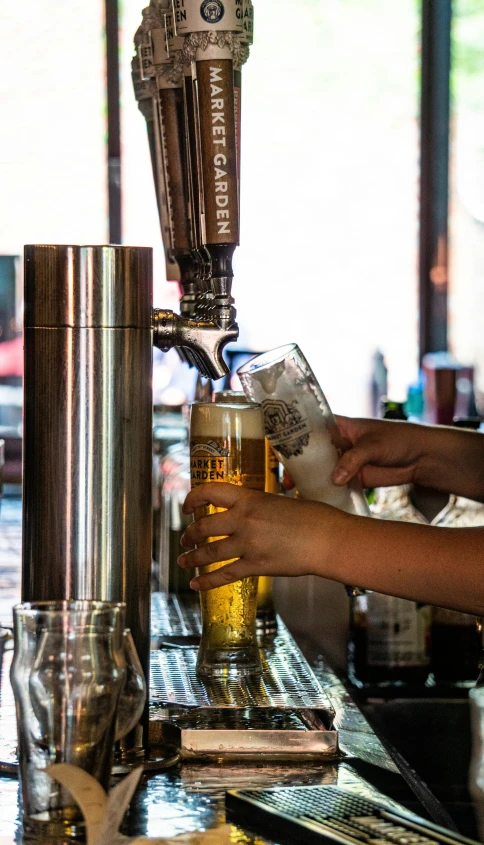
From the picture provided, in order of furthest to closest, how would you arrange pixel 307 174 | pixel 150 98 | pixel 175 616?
1. pixel 307 174
2. pixel 175 616
3. pixel 150 98

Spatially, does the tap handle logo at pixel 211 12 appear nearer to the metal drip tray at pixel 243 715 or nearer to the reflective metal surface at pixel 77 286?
the reflective metal surface at pixel 77 286

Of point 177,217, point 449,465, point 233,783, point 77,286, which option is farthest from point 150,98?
point 233,783

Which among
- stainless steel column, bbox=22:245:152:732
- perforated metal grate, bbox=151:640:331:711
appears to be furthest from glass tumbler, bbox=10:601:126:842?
perforated metal grate, bbox=151:640:331:711

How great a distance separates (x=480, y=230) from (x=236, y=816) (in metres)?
4.47

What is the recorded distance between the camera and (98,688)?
0.65 metres

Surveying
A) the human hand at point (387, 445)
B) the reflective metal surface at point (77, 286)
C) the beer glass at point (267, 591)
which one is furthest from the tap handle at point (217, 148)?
the human hand at point (387, 445)

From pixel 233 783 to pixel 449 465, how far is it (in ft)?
2.64

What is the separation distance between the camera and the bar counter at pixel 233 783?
69 cm

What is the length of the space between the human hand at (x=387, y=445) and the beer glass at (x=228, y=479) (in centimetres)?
38

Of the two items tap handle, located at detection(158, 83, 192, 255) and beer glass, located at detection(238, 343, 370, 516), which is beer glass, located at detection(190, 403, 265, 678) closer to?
beer glass, located at detection(238, 343, 370, 516)

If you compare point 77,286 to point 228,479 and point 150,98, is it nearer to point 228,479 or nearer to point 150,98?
point 228,479

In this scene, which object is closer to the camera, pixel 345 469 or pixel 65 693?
pixel 65 693

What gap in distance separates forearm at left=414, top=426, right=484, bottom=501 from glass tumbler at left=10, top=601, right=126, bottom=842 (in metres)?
0.91

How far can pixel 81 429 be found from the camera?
0.81 m
